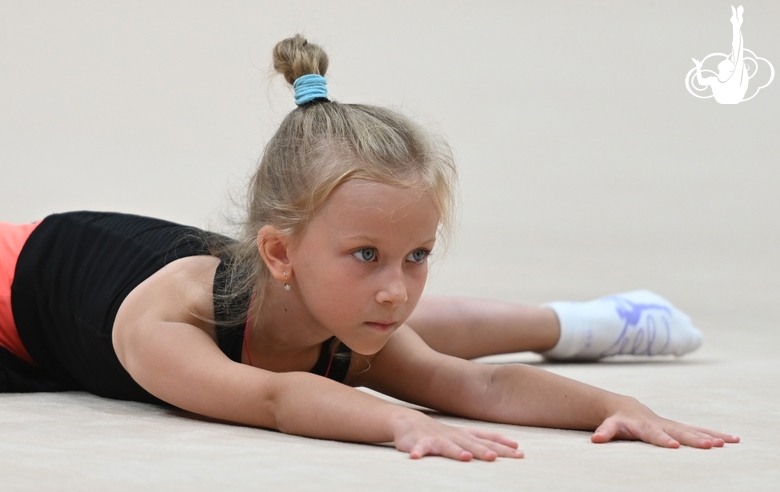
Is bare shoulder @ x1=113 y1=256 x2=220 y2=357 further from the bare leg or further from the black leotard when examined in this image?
the bare leg

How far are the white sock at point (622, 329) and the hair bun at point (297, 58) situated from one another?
2.95 ft

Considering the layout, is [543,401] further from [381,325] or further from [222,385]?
[222,385]

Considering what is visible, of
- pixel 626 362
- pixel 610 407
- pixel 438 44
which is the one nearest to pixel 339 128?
pixel 610 407

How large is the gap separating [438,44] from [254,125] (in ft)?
2.59

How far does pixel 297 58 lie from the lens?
1.51 metres

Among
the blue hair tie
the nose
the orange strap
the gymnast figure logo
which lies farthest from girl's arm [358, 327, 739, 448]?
the gymnast figure logo

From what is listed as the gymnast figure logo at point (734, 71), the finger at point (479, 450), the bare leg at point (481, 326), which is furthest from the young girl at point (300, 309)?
the gymnast figure logo at point (734, 71)

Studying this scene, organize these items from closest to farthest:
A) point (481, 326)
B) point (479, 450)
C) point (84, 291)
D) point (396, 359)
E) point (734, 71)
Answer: point (479, 450) → point (396, 359) → point (84, 291) → point (481, 326) → point (734, 71)

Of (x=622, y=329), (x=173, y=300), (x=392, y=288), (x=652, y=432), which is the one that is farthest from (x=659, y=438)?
(x=622, y=329)

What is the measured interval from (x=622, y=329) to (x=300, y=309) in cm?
101

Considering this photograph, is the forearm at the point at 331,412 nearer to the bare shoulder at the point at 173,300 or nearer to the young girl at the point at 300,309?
the young girl at the point at 300,309

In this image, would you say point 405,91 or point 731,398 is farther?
point 405,91

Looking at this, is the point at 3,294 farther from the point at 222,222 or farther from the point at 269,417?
the point at 269,417

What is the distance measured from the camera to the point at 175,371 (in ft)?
4.34
